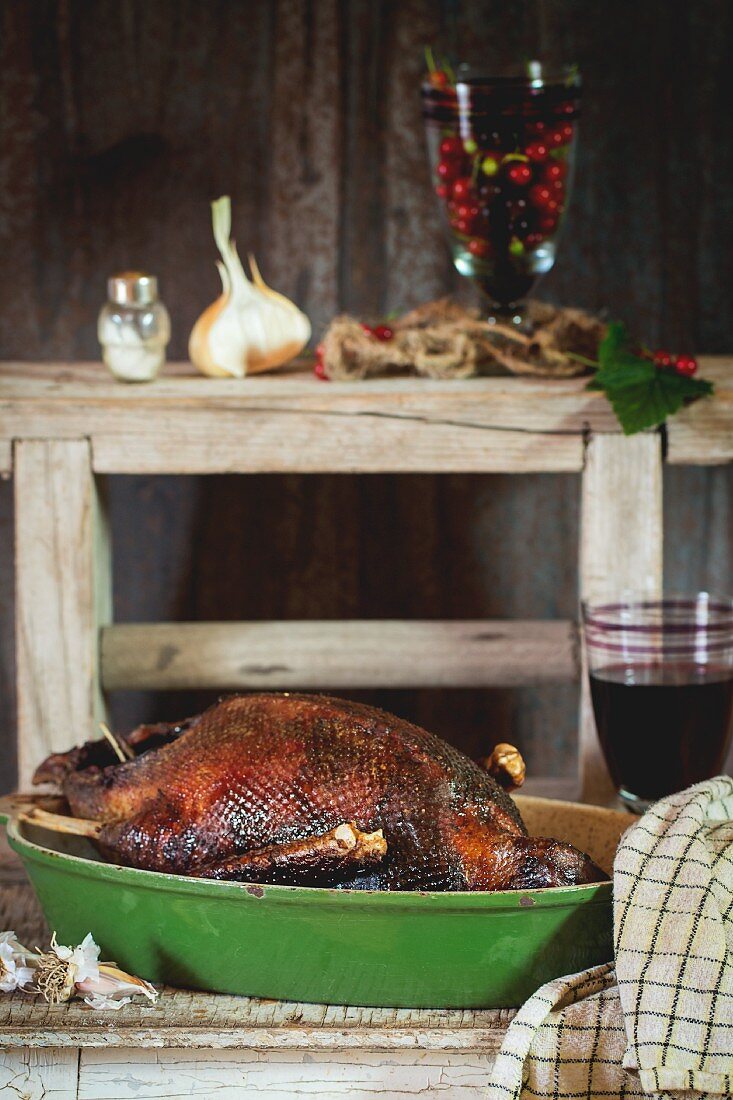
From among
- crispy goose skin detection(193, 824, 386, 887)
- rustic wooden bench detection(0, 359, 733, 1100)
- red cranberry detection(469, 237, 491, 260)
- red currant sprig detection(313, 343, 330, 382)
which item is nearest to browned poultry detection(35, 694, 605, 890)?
crispy goose skin detection(193, 824, 386, 887)

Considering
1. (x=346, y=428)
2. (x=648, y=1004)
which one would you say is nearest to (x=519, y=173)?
(x=346, y=428)

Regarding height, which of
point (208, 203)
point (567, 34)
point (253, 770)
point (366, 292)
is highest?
point (567, 34)

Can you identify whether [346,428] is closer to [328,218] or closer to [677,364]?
[677,364]

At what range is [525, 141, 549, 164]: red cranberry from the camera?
1.41m

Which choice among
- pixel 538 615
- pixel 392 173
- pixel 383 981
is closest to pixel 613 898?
pixel 383 981

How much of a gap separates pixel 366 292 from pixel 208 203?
0.23 metres

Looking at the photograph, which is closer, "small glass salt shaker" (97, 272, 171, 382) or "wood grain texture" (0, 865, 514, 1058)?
"wood grain texture" (0, 865, 514, 1058)

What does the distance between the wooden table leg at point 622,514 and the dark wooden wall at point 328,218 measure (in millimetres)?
487

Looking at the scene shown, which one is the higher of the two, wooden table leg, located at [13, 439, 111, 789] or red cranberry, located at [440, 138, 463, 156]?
red cranberry, located at [440, 138, 463, 156]

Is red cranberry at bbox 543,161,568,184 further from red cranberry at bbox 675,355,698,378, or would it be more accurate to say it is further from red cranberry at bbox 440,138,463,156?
red cranberry at bbox 675,355,698,378

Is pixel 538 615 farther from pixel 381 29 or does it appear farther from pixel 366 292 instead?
pixel 381 29

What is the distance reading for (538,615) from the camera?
6.23ft

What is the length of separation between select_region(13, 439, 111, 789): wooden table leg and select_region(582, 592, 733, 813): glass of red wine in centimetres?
51

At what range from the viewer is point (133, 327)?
142 centimetres
